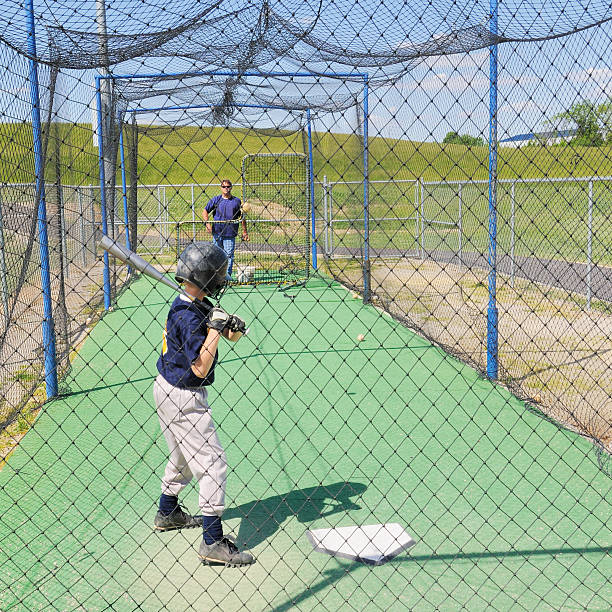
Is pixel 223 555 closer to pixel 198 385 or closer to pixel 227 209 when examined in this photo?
pixel 198 385

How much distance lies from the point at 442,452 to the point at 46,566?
232 centimetres

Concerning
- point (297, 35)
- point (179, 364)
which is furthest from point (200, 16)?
point (179, 364)

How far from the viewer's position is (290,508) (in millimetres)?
3502

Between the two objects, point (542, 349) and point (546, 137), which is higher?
point (546, 137)

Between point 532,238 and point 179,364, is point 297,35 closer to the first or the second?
point 179,364

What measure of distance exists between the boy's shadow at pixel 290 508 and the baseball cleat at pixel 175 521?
189mm

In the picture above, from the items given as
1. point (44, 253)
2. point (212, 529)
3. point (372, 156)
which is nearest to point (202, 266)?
point (212, 529)

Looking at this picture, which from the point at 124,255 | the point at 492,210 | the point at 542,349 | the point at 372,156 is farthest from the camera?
the point at 542,349

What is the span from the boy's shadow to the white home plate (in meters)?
0.20

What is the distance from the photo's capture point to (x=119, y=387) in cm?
580

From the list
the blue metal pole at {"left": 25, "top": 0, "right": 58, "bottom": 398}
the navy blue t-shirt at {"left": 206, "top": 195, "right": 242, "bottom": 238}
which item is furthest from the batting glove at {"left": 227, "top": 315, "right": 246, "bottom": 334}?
the navy blue t-shirt at {"left": 206, "top": 195, "right": 242, "bottom": 238}

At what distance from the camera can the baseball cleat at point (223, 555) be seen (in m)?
3.08

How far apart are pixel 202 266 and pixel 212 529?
1.15 metres

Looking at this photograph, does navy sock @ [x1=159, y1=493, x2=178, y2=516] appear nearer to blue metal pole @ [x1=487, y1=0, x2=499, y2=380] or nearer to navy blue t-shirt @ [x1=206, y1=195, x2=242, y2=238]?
blue metal pole @ [x1=487, y1=0, x2=499, y2=380]
